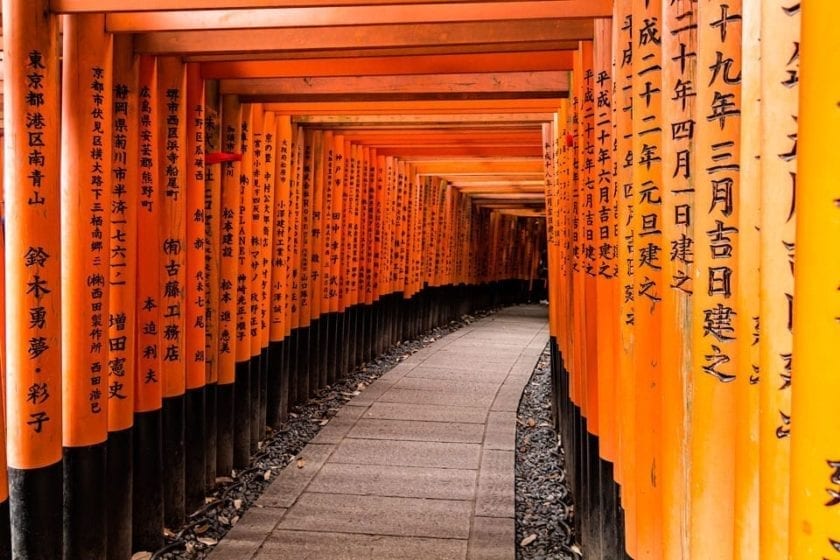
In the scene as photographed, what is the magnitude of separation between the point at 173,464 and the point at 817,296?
15.9 feet

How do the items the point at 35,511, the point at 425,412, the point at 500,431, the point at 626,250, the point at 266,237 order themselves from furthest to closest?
the point at 425,412
the point at 500,431
the point at 266,237
the point at 35,511
the point at 626,250

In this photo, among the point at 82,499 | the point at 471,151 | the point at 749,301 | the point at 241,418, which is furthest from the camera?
the point at 471,151

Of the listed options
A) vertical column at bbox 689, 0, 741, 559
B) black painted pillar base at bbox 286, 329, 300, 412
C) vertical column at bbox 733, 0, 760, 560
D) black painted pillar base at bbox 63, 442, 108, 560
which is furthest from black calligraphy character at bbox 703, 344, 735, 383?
black painted pillar base at bbox 286, 329, 300, 412

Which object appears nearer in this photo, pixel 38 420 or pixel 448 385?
pixel 38 420

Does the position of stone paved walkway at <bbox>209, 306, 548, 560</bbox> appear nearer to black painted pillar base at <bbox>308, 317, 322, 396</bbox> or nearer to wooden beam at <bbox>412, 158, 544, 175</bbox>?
black painted pillar base at <bbox>308, 317, 322, 396</bbox>

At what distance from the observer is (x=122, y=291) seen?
4355mm

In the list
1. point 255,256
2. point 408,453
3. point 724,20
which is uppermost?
point 724,20

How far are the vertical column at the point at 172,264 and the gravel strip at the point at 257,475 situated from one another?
23 cm

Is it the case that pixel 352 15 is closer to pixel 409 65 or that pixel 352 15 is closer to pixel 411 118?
pixel 409 65

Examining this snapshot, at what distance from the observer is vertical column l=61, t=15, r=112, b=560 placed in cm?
396

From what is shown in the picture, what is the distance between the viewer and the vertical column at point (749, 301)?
1.57m

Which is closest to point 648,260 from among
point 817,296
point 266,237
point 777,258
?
point 777,258

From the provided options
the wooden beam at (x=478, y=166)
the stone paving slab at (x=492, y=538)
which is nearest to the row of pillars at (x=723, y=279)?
the stone paving slab at (x=492, y=538)

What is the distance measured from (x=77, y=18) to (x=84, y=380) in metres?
1.89
